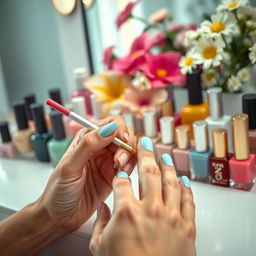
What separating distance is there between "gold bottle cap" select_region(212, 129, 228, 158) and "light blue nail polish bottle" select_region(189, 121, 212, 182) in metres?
0.02

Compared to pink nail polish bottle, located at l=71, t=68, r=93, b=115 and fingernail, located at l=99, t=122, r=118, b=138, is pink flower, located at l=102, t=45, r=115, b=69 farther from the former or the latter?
fingernail, located at l=99, t=122, r=118, b=138

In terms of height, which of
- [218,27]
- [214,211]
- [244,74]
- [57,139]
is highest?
[218,27]

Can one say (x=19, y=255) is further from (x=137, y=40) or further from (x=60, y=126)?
(x=137, y=40)

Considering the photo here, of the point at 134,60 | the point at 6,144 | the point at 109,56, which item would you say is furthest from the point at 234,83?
the point at 6,144

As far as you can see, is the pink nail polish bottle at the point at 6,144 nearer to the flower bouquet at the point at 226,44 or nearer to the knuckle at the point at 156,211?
the flower bouquet at the point at 226,44

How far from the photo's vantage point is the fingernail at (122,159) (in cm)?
64

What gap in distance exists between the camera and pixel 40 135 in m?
0.98

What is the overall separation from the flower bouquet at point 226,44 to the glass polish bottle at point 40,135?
355 millimetres

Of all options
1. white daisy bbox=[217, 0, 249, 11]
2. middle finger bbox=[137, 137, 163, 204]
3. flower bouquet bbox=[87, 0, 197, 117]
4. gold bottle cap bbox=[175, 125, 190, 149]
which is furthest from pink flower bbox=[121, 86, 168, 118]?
middle finger bbox=[137, 137, 163, 204]

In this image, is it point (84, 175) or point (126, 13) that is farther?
point (126, 13)

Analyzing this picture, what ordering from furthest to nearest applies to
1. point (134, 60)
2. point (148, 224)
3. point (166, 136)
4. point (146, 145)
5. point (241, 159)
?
point (134, 60) < point (166, 136) < point (241, 159) < point (146, 145) < point (148, 224)

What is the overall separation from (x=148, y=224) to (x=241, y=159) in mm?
295

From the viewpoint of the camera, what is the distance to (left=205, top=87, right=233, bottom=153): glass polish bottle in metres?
0.79

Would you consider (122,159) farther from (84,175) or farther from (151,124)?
(151,124)
